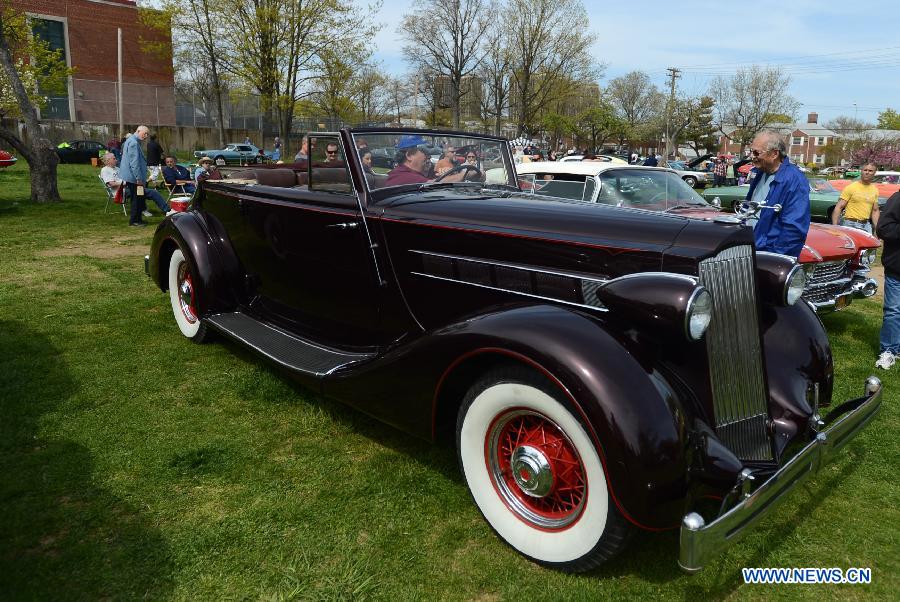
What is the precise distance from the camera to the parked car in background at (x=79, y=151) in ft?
90.5

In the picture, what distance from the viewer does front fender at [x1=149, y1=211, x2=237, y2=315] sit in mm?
4680

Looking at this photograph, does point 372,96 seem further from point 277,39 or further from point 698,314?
point 698,314

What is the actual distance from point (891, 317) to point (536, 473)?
A: 166 inches

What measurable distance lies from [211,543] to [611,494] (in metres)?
1.71

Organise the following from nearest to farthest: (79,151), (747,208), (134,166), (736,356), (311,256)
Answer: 1. (736,356)
2. (747,208)
3. (311,256)
4. (134,166)
5. (79,151)

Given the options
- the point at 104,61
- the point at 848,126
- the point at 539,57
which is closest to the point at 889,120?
the point at 848,126

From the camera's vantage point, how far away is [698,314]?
2.33 metres

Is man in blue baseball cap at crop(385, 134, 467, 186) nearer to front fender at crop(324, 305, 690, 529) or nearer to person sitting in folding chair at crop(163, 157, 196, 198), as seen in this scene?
front fender at crop(324, 305, 690, 529)

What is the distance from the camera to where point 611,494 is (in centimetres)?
217

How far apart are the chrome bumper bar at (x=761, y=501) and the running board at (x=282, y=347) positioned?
6.54ft

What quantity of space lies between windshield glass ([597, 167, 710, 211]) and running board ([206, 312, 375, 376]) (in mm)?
4280

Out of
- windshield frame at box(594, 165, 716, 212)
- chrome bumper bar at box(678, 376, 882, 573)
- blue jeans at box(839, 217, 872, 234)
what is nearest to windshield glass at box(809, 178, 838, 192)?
blue jeans at box(839, 217, 872, 234)

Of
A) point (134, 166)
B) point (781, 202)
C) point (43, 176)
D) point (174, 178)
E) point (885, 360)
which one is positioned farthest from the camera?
point (174, 178)

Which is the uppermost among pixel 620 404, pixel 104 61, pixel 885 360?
pixel 104 61
